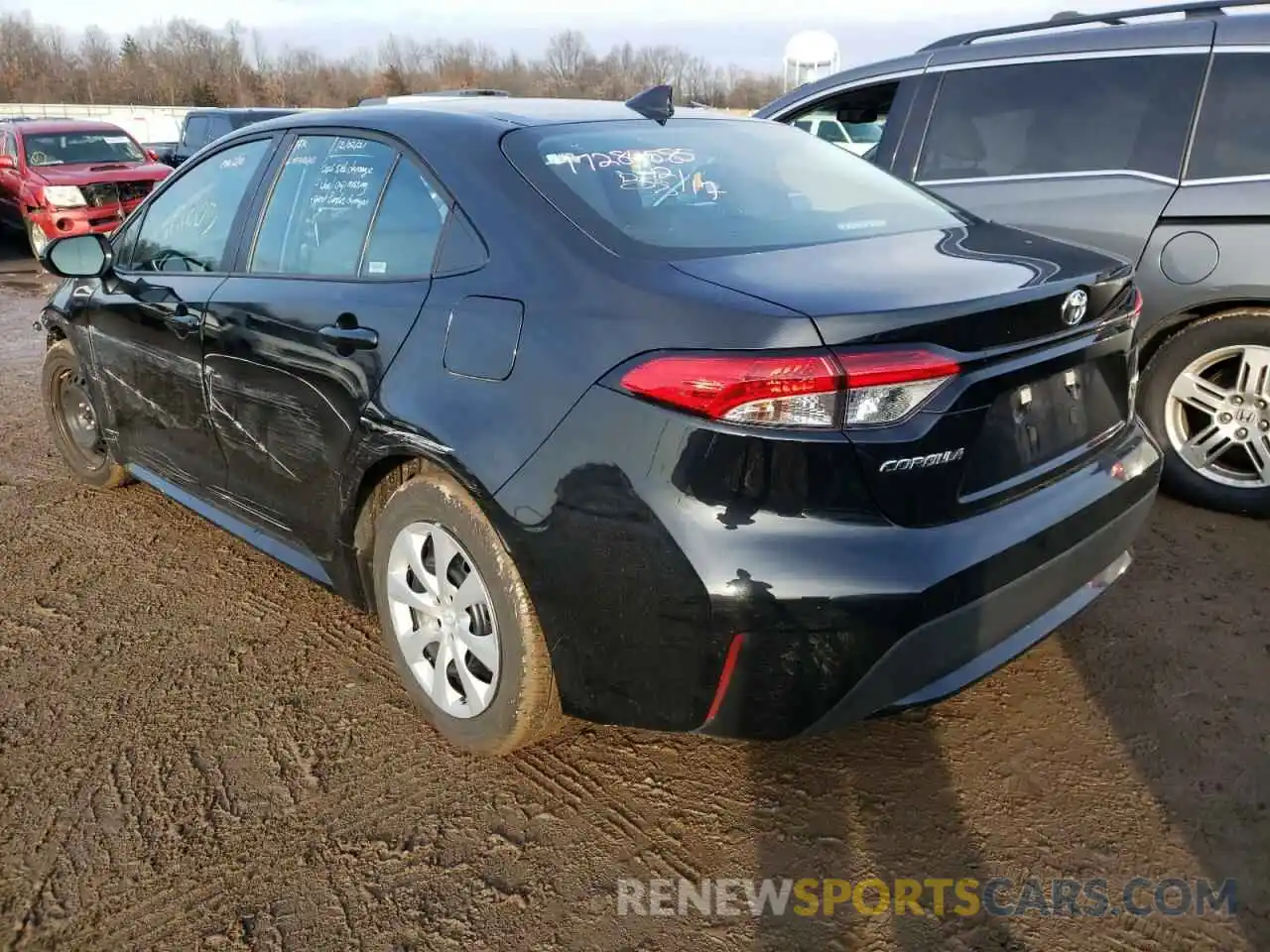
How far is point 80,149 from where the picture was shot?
41.5ft

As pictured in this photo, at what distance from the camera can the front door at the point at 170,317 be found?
3.40 m

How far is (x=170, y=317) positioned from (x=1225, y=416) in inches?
157

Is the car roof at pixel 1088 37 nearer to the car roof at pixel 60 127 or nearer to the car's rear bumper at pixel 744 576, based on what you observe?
the car's rear bumper at pixel 744 576

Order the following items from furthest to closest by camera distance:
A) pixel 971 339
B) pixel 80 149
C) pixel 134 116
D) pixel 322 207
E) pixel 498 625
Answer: pixel 134 116
pixel 80 149
pixel 322 207
pixel 498 625
pixel 971 339

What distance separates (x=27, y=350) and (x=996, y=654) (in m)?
7.79

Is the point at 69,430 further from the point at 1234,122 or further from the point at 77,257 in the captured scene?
the point at 1234,122

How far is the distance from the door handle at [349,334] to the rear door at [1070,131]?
296 centimetres

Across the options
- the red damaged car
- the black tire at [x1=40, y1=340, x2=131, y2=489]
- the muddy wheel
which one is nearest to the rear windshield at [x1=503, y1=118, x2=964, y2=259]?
the black tire at [x1=40, y1=340, x2=131, y2=489]

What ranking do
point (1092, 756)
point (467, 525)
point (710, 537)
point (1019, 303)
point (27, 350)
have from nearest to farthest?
point (710, 537) → point (1019, 303) → point (467, 525) → point (1092, 756) → point (27, 350)

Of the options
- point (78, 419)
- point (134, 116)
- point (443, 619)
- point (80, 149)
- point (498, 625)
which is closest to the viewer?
point (498, 625)

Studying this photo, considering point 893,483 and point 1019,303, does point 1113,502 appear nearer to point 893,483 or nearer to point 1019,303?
point 1019,303

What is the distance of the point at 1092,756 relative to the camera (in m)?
2.62

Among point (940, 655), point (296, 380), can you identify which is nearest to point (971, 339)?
point (940, 655)

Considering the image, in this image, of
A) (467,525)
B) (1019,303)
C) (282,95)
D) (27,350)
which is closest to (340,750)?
(467,525)
